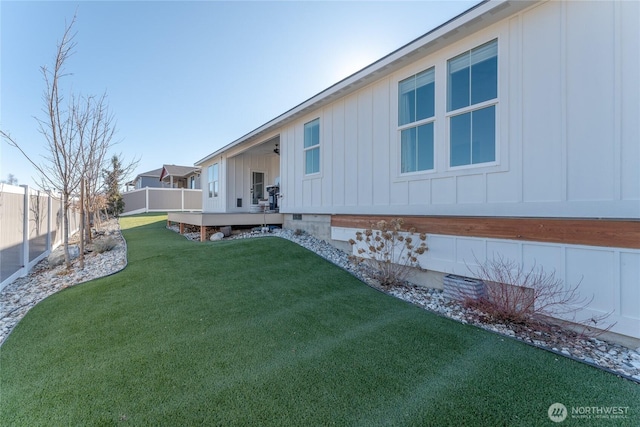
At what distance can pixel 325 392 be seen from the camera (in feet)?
6.80

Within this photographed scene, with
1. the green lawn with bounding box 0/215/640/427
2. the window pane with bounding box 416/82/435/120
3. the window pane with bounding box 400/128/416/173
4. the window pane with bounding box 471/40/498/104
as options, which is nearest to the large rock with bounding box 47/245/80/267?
the green lawn with bounding box 0/215/640/427

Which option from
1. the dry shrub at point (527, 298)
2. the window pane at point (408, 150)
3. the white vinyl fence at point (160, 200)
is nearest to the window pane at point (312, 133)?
the window pane at point (408, 150)

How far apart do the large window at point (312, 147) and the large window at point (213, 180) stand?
23.4 ft

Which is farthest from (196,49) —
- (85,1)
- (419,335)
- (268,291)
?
(419,335)

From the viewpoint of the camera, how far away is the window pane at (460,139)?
4262mm

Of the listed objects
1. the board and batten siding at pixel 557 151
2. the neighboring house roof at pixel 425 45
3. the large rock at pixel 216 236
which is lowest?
the large rock at pixel 216 236

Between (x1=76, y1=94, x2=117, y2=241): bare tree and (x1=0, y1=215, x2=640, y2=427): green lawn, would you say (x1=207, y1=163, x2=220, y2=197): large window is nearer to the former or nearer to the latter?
(x1=76, y1=94, x2=117, y2=241): bare tree

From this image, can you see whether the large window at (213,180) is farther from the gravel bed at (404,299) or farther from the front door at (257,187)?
the gravel bed at (404,299)

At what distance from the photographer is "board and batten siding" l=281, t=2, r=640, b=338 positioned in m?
2.83

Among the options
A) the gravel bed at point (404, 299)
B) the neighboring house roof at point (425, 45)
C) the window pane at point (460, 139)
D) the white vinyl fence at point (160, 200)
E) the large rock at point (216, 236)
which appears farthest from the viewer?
the white vinyl fence at point (160, 200)

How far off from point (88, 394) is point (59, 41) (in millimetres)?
6774

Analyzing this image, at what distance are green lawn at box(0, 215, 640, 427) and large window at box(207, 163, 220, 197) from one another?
1003cm

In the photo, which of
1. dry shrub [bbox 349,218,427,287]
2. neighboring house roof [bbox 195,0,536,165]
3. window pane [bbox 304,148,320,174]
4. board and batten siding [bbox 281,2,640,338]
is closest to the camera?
board and batten siding [bbox 281,2,640,338]

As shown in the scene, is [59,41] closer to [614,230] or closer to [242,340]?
[242,340]
